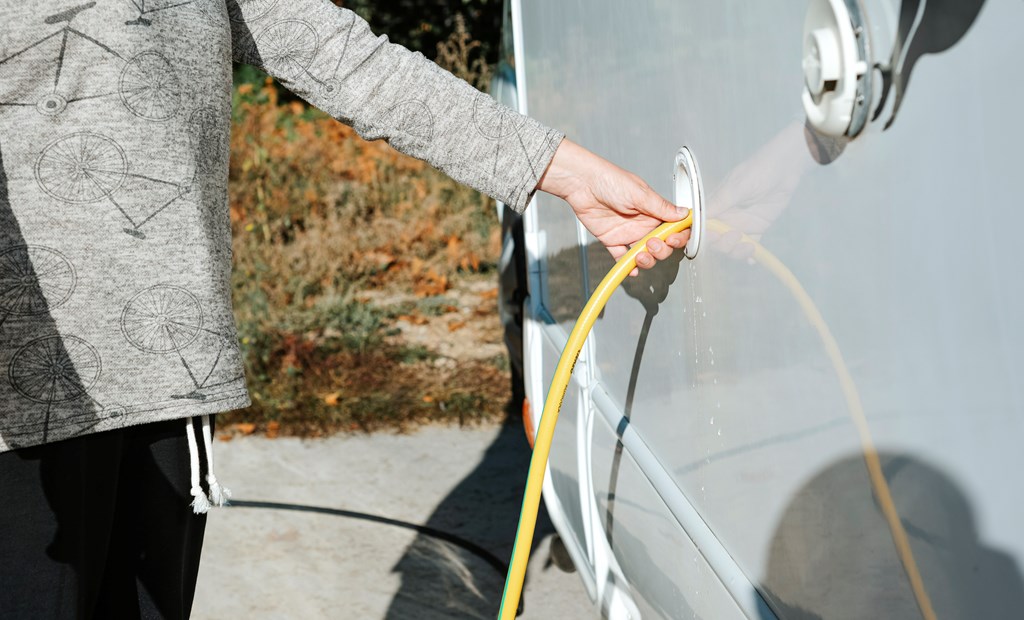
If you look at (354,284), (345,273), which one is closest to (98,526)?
(354,284)

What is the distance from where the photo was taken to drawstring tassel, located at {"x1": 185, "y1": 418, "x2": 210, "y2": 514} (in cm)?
152

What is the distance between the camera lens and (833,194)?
3.06 ft

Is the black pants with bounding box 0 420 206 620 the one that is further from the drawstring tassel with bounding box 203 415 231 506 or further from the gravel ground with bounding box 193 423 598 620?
the gravel ground with bounding box 193 423 598 620

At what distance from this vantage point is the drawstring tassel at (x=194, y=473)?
152 cm

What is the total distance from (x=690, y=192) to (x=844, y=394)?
0.48 metres

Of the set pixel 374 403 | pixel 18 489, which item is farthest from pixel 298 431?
pixel 18 489

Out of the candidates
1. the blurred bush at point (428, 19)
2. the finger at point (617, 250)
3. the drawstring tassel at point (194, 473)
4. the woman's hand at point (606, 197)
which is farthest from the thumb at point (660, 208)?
the blurred bush at point (428, 19)

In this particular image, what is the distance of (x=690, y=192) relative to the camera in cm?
137

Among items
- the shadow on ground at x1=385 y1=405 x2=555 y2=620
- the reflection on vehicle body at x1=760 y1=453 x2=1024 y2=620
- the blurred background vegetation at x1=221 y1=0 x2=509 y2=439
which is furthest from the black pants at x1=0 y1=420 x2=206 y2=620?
the blurred background vegetation at x1=221 y1=0 x2=509 y2=439

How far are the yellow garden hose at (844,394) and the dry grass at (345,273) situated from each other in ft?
9.22

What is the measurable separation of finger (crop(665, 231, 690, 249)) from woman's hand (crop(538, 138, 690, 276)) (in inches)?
1.2

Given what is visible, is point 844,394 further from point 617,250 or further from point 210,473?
point 210,473

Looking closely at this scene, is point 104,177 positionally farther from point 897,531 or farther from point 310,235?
point 310,235

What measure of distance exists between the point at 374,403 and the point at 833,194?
3.71 meters
